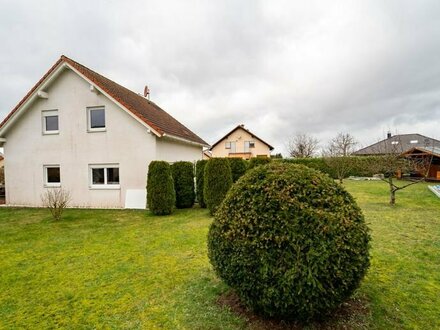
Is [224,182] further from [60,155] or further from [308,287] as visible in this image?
[60,155]

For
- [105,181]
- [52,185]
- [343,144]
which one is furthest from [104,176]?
[343,144]

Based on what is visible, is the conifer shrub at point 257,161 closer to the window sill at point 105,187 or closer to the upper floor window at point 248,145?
the window sill at point 105,187

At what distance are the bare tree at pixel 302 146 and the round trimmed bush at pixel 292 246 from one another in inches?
1745

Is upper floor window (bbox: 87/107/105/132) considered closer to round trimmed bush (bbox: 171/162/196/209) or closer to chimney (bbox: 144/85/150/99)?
round trimmed bush (bbox: 171/162/196/209)

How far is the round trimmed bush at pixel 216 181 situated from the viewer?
32.4 feet

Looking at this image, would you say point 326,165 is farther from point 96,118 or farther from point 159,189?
point 96,118

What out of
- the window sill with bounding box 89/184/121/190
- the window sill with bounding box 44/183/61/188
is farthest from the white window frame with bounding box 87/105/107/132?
the window sill with bounding box 44/183/61/188

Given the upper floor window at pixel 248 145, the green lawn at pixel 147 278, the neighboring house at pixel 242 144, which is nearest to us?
the green lawn at pixel 147 278

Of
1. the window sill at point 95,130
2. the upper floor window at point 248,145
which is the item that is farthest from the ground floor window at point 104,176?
the upper floor window at point 248,145

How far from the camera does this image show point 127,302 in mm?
3568

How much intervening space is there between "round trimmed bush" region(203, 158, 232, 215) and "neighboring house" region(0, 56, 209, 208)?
3069 mm

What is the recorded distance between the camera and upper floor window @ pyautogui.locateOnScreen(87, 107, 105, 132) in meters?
12.3

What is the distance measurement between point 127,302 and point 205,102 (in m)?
22.9

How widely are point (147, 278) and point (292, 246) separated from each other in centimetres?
297
